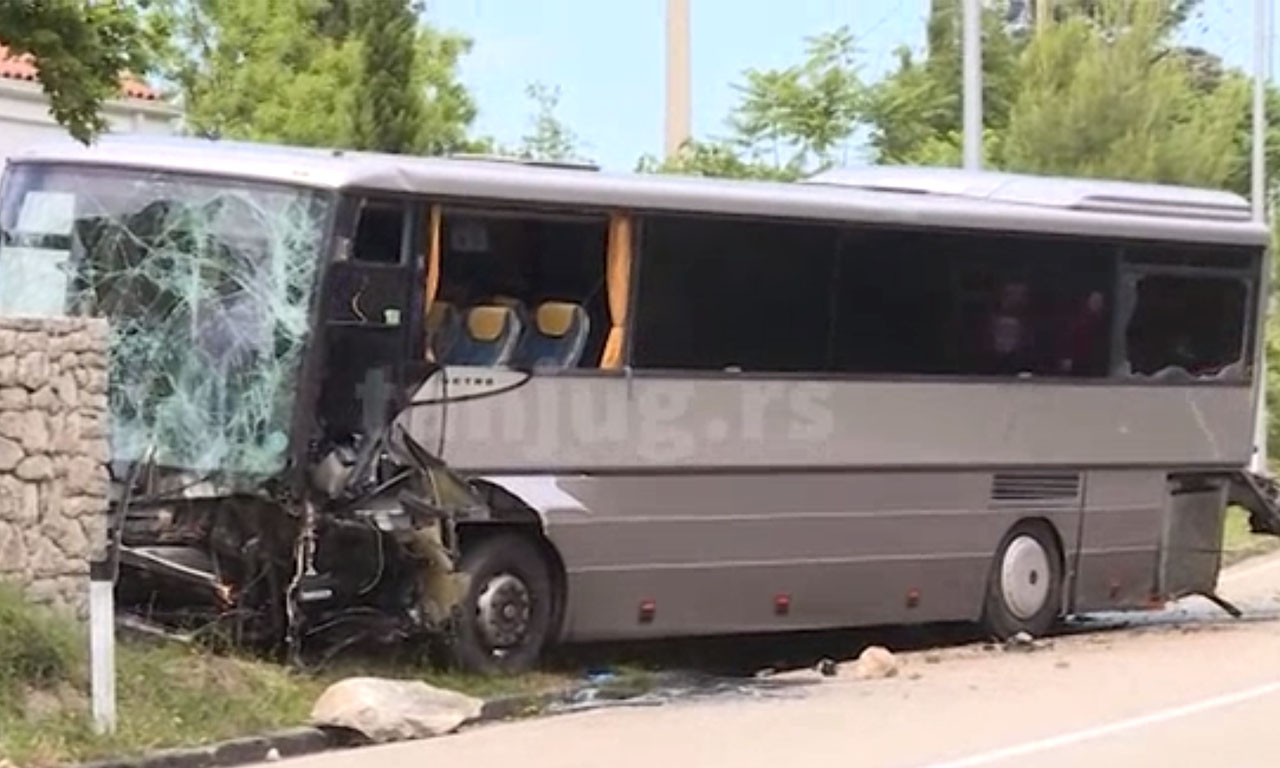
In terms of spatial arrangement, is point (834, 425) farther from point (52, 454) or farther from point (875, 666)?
point (52, 454)

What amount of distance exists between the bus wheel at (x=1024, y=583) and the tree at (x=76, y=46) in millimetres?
8309

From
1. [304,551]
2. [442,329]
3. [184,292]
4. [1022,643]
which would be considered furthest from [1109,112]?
[304,551]

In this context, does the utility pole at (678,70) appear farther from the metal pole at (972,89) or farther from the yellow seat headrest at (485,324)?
the yellow seat headrest at (485,324)

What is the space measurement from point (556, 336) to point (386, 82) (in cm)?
1853

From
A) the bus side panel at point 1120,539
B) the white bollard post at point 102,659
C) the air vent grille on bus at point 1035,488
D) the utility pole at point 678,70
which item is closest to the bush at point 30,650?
the white bollard post at point 102,659

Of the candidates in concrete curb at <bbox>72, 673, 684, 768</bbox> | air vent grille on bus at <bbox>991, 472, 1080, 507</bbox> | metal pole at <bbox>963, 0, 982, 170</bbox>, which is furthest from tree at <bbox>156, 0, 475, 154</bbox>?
concrete curb at <bbox>72, 673, 684, 768</bbox>

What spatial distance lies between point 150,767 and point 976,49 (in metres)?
16.0

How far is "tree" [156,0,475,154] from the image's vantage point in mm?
34875

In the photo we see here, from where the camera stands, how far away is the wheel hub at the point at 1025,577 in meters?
20.2

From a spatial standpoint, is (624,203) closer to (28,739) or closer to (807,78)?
(28,739)

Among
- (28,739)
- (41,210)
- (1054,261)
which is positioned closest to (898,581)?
(1054,261)

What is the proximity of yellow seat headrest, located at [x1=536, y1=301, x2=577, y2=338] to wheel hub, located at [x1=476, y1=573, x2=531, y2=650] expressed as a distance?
1.55 metres

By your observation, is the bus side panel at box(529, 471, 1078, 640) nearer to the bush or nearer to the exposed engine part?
the exposed engine part

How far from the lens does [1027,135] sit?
132ft
